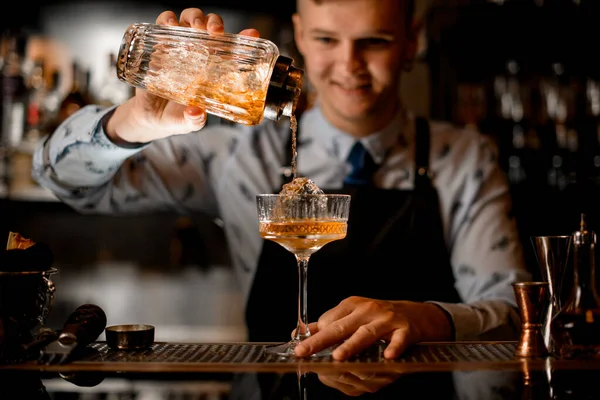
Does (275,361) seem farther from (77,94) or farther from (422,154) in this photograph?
(77,94)

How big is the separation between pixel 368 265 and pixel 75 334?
1.01 metres

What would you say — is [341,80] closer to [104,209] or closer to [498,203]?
[498,203]

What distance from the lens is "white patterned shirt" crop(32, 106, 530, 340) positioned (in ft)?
6.51

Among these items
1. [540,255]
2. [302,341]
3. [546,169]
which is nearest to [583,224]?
[540,255]

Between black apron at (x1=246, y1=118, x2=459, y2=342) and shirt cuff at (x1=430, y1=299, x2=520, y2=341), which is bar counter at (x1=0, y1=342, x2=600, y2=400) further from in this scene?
black apron at (x1=246, y1=118, x2=459, y2=342)

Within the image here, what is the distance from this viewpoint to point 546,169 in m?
2.68

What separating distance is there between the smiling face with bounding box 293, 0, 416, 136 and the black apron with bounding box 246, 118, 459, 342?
0.90 feet

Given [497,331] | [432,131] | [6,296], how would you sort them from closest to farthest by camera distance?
[6,296], [497,331], [432,131]

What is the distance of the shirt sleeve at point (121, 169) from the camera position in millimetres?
1719

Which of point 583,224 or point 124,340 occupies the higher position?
point 583,224

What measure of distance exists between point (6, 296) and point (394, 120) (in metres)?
1.33

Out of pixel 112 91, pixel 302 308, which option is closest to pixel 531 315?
pixel 302 308

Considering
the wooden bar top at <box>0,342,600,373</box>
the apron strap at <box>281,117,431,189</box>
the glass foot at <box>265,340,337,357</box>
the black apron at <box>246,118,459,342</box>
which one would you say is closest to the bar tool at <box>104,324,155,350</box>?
the wooden bar top at <box>0,342,600,373</box>

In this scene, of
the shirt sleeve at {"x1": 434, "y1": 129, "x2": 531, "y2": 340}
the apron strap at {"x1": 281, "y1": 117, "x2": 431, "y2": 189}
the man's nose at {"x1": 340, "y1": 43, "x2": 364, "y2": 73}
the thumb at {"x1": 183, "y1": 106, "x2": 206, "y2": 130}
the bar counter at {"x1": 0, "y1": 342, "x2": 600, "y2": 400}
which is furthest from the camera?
the apron strap at {"x1": 281, "y1": 117, "x2": 431, "y2": 189}
